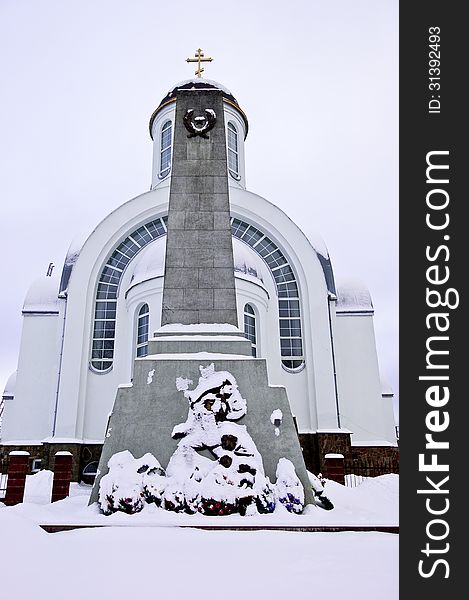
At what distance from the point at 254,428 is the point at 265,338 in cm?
922

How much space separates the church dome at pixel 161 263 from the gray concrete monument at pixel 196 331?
6.72 metres

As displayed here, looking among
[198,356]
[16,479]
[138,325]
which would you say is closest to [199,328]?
[198,356]

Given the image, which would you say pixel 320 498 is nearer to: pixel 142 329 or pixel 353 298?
pixel 142 329

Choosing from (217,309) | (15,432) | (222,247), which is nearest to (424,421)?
(217,309)

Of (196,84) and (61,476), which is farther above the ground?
(196,84)

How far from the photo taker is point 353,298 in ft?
62.5

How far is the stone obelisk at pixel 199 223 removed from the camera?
9273 mm

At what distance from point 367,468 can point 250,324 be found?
→ 5859mm

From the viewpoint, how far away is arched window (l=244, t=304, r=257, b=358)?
55.3 ft

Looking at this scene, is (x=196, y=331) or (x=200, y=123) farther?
(x=200, y=123)

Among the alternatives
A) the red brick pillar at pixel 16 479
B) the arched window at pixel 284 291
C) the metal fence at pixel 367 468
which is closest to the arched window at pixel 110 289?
the arched window at pixel 284 291

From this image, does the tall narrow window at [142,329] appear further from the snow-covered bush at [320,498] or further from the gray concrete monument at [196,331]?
the snow-covered bush at [320,498]

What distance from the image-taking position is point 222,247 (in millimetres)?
9617

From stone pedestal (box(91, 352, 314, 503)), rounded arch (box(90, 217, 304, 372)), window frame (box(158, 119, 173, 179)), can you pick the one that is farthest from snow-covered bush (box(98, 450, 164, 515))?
window frame (box(158, 119, 173, 179))
